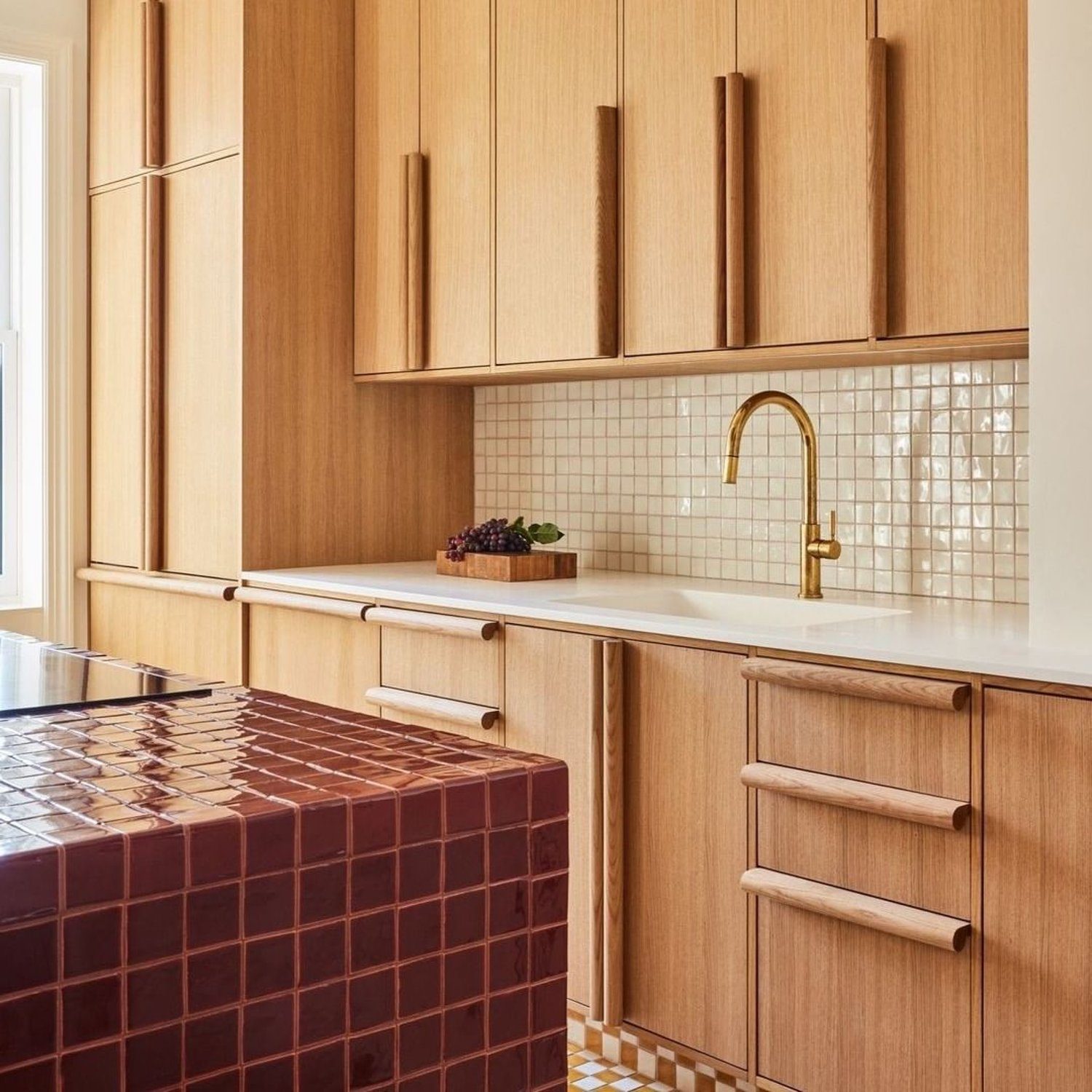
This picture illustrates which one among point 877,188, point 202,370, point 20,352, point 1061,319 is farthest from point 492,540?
point 20,352

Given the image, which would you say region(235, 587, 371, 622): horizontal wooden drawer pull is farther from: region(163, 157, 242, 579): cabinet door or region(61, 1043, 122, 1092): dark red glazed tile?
region(61, 1043, 122, 1092): dark red glazed tile

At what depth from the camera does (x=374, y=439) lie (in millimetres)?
3605

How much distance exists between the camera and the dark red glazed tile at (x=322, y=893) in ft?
2.19

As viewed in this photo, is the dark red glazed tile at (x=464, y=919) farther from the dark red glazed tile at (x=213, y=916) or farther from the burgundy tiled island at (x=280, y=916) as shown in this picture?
the dark red glazed tile at (x=213, y=916)

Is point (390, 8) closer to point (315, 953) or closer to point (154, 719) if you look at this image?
Result: point (154, 719)

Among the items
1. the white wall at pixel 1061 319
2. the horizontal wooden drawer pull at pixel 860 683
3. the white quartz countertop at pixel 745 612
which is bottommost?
the horizontal wooden drawer pull at pixel 860 683

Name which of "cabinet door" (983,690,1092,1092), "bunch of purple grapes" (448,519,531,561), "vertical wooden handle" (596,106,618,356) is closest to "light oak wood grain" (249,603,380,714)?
"bunch of purple grapes" (448,519,531,561)

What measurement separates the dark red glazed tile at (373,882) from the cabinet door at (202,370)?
278 centimetres

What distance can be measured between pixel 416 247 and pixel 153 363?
88 cm

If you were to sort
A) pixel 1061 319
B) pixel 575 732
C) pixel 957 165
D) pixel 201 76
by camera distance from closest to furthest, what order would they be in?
pixel 1061 319, pixel 957 165, pixel 575 732, pixel 201 76

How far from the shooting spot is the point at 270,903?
65cm

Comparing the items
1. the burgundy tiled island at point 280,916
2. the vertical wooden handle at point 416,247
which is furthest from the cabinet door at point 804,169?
the burgundy tiled island at point 280,916

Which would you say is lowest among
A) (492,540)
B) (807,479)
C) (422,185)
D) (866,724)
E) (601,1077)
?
(601,1077)

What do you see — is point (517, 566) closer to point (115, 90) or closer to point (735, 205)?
point (735, 205)
